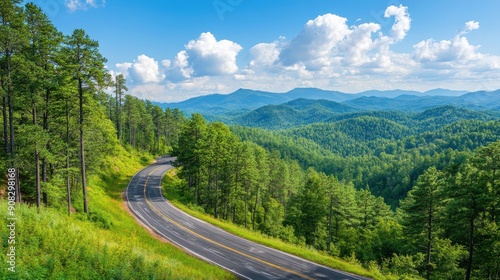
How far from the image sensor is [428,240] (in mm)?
30047

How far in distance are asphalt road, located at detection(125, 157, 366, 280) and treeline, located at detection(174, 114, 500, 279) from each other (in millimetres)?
→ 6932

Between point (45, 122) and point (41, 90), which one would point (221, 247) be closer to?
point (45, 122)

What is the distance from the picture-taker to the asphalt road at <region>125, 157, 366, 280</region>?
2575cm

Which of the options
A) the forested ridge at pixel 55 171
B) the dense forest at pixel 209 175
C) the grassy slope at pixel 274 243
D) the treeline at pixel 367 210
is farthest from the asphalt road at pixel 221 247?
the dense forest at pixel 209 175

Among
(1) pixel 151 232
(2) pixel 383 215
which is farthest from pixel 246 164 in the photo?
(2) pixel 383 215

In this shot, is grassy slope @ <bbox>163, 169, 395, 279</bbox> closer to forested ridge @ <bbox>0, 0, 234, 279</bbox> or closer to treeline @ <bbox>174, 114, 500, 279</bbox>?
treeline @ <bbox>174, 114, 500, 279</bbox>

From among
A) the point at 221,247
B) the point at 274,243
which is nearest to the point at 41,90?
the point at 221,247

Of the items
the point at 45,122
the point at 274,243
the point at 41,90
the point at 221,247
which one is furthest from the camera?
the point at 274,243

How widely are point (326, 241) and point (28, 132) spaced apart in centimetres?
5158

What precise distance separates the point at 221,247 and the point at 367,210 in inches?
1593

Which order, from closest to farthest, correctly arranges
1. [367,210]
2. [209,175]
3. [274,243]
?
1. [274,243]
2. [209,175]
3. [367,210]

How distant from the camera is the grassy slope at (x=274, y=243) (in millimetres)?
27984

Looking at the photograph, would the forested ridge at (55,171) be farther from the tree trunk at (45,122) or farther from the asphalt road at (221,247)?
the asphalt road at (221,247)

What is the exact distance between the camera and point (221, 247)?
30516mm
